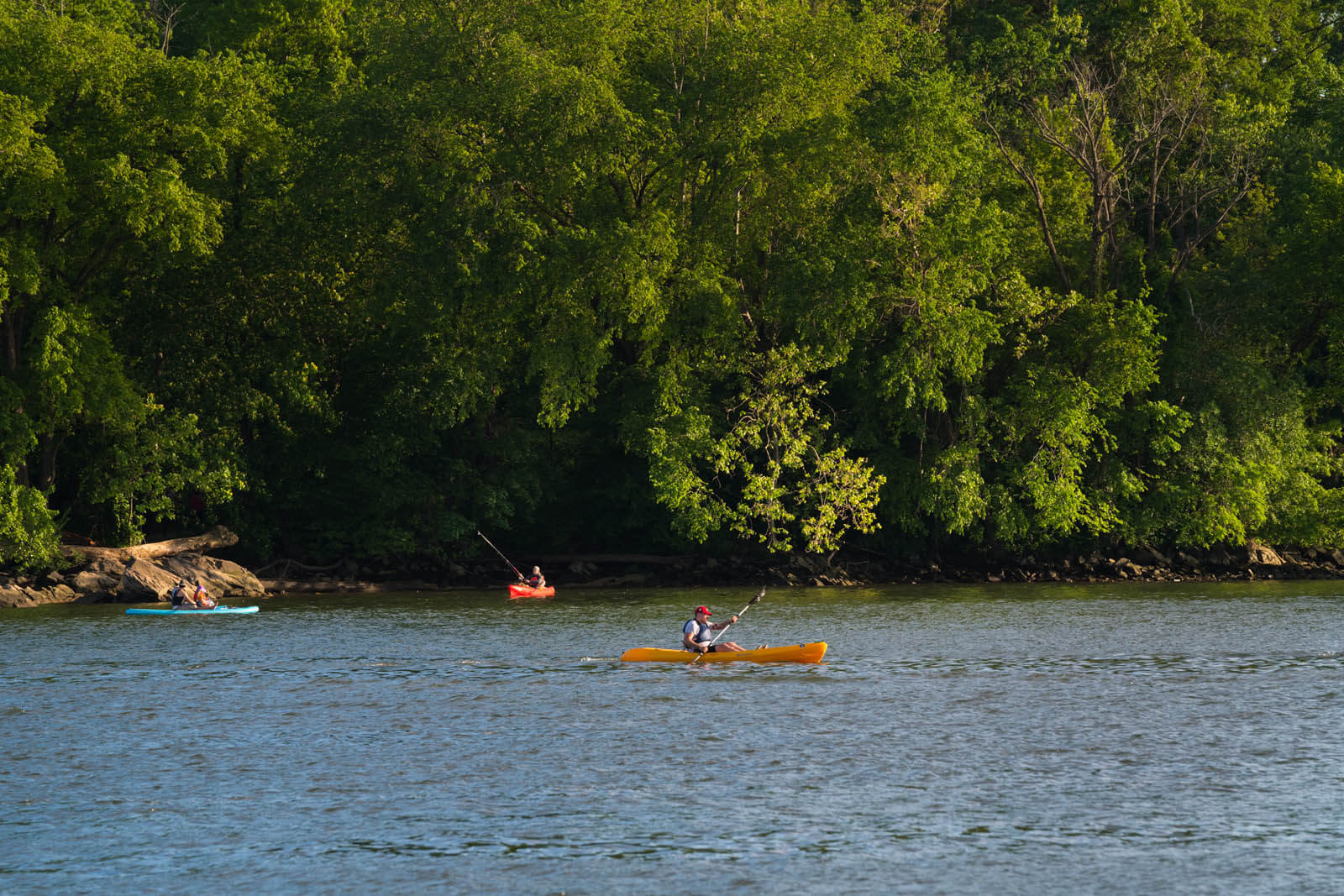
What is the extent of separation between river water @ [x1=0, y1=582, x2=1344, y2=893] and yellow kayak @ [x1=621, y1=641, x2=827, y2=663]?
34 centimetres

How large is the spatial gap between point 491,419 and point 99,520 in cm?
1447

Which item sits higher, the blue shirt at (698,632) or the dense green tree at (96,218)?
the dense green tree at (96,218)

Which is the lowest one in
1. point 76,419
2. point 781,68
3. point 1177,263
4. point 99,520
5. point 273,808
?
point 273,808

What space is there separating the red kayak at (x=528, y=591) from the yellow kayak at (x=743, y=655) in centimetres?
1831

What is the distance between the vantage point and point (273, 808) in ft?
58.4

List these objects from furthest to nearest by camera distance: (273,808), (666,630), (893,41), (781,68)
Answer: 1. (893,41)
2. (781,68)
3. (666,630)
4. (273,808)

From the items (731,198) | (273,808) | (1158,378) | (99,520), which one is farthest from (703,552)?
(273,808)

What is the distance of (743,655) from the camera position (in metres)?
31.1

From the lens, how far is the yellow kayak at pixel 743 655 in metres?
30.2

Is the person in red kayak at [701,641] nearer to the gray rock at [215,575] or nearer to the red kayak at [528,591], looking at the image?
the red kayak at [528,591]

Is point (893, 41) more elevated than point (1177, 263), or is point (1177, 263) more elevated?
point (893, 41)

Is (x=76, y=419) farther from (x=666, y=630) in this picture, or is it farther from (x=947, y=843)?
(x=947, y=843)

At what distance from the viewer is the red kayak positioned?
50000 millimetres

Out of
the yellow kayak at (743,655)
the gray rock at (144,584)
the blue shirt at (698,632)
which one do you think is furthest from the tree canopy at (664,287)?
the yellow kayak at (743,655)
